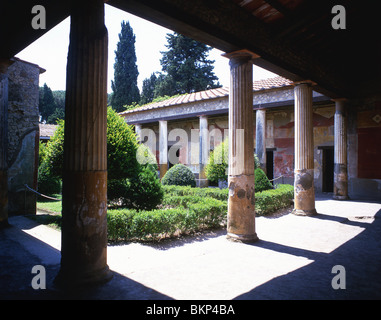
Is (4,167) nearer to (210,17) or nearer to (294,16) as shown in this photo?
(210,17)

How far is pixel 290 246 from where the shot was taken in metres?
4.35

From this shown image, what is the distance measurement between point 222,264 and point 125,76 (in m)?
26.9

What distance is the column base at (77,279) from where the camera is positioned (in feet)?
9.00

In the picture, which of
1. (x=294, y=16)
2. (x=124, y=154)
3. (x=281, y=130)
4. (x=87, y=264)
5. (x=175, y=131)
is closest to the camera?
(x=87, y=264)

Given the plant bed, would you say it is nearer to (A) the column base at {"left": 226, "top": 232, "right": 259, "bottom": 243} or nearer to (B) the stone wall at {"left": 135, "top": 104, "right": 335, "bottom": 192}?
(A) the column base at {"left": 226, "top": 232, "right": 259, "bottom": 243}

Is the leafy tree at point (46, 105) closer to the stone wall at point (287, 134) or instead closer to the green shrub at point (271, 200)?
the stone wall at point (287, 134)

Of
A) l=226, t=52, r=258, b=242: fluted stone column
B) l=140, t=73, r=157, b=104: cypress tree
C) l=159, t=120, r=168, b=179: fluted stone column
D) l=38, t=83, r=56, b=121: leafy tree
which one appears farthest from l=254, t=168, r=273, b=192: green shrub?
l=38, t=83, r=56, b=121: leafy tree

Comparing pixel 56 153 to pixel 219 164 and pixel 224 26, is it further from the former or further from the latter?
pixel 219 164

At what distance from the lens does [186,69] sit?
2677 cm

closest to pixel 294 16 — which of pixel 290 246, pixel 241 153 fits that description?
pixel 241 153

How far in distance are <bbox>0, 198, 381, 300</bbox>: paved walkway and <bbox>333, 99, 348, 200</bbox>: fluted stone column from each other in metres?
4.14

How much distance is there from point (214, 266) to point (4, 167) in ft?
15.1
